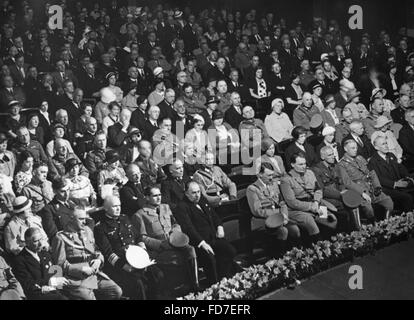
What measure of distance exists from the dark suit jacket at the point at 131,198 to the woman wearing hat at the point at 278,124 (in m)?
1.74

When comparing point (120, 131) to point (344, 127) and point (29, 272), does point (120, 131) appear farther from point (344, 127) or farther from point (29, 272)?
point (344, 127)

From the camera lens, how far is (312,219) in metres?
8.30

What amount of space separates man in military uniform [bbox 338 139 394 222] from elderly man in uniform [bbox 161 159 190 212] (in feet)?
6.32

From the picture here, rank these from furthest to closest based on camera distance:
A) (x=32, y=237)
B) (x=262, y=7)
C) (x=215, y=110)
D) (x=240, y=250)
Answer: (x=262, y=7) → (x=215, y=110) → (x=240, y=250) → (x=32, y=237)

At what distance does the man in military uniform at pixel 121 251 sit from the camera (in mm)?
7582

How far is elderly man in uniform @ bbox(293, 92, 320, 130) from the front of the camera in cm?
874

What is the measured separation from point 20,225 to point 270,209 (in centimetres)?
272

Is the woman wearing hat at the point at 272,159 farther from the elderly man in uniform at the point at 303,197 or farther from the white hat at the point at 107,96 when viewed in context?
the white hat at the point at 107,96

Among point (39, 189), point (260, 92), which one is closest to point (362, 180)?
point (260, 92)

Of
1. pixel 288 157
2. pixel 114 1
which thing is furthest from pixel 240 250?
pixel 114 1

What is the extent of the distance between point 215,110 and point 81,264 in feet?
7.80

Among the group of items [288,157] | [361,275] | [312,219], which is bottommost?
[361,275]

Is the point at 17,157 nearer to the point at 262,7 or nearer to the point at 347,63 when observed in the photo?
the point at 262,7

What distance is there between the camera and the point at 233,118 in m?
8.52
